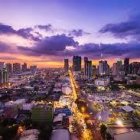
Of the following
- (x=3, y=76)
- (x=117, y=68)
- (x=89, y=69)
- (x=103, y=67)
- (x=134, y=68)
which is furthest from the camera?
(x=103, y=67)

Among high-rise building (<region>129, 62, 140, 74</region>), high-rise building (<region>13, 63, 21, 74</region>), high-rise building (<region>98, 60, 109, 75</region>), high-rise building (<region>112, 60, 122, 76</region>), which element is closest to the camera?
high-rise building (<region>129, 62, 140, 74</region>)

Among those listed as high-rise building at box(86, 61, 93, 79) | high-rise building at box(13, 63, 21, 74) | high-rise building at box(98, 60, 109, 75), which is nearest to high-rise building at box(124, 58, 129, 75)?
high-rise building at box(98, 60, 109, 75)

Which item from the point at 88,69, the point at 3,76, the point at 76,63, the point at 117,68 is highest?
the point at 76,63

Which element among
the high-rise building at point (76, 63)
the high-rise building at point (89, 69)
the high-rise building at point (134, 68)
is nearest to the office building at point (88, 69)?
the high-rise building at point (89, 69)

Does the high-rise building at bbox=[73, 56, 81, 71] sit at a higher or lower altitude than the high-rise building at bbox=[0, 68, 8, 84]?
higher

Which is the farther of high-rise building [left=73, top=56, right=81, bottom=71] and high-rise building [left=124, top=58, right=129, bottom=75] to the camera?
high-rise building [left=73, top=56, right=81, bottom=71]

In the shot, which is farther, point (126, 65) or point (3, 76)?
point (126, 65)

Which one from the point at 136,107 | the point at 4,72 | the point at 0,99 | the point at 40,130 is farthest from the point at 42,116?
the point at 4,72

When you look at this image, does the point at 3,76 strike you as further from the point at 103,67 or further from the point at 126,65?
the point at 126,65

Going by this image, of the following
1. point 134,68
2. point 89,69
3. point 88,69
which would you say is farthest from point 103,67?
point 134,68

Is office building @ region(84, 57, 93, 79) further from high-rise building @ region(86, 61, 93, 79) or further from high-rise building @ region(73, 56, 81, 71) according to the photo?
high-rise building @ region(73, 56, 81, 71)

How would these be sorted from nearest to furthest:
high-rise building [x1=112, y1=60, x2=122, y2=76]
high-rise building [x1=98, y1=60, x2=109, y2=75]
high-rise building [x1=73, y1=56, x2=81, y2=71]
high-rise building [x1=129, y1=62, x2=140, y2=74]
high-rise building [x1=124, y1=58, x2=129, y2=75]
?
high-rise building [x1=129, y1=62, x2=140, y2=74] → high-rise building [x1=124, y1=58, x2=129, y2=75] → high-rise building [x1=112, y1=60, x2=122, y2=76] → high-rise building [x1=98, y1=60, x2=109, y2=75] → high-rise building [x1=73, y1=56, x2=81, y2=71]
